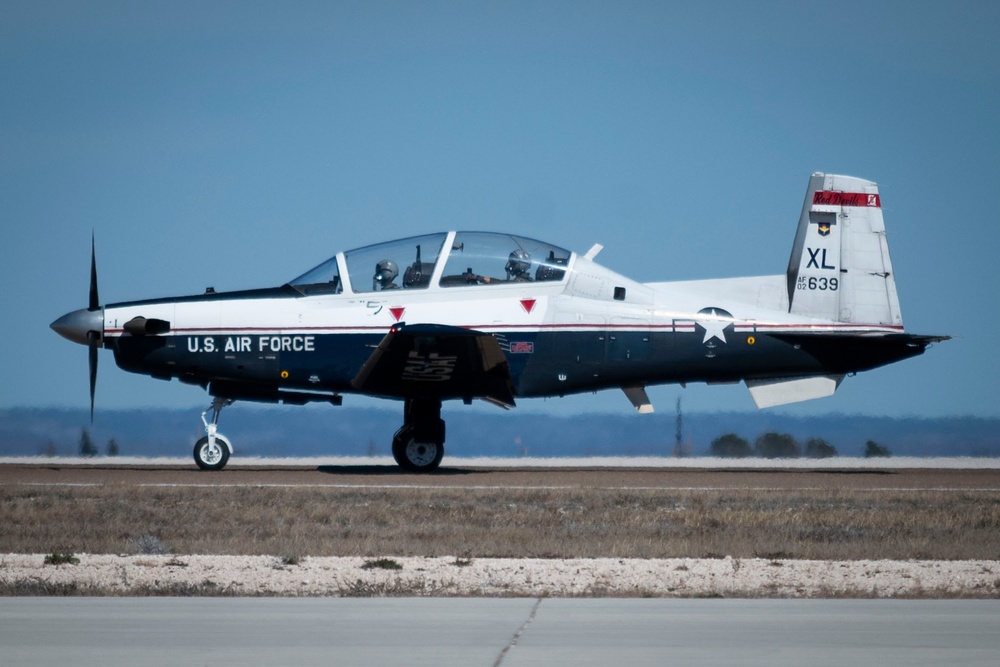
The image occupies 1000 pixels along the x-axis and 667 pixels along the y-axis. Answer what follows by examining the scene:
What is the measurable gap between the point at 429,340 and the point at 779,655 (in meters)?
10.9

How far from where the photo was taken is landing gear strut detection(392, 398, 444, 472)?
1845 cm

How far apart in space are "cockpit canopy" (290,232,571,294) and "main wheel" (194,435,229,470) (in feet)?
9.27

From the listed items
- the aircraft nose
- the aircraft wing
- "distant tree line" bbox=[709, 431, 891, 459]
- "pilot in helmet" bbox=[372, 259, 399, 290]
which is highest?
"pilot in helmet" bbox=[372, 259, 399, 290]

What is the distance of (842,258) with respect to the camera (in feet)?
62.0

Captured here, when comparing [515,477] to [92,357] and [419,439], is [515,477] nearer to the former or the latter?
[419,439]

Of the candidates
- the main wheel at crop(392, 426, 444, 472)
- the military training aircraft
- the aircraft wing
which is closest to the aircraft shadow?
the main wheel at crop(392, 426, 444, 472)

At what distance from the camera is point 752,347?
18281mm

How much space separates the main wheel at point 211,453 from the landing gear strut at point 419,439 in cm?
266

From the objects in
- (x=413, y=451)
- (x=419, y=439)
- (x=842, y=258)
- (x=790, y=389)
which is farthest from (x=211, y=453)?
(x=842, y=258)

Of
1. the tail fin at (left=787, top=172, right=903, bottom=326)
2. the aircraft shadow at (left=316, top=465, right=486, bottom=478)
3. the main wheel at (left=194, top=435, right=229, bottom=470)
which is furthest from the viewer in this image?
the main wheel at (left=194, top=435, right=229, bottom=470)

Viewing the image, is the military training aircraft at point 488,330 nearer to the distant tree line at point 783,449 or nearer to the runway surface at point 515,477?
the runway surface at point 515,477

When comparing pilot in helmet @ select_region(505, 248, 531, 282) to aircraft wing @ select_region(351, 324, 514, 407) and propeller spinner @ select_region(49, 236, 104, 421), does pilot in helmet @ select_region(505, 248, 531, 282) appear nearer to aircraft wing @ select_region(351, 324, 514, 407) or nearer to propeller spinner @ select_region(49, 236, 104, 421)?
aircraft wing @ select_region(351, 324, 514, 407)

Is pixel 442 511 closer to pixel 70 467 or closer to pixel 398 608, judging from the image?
pixel 398 608

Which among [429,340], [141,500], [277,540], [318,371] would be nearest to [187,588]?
[277,540]
